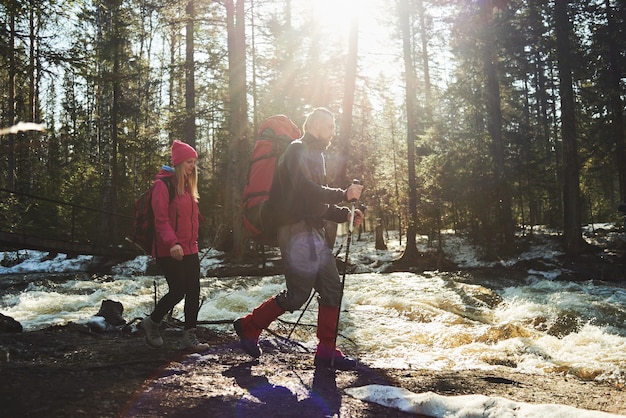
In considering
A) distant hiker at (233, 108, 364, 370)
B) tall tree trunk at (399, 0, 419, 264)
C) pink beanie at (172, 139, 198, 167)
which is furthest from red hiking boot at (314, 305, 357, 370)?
tall tree trunk at (399, 0, 419, 264)

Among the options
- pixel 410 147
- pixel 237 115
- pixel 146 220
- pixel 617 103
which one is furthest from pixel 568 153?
pixel 146 220

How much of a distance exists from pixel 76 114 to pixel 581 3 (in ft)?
109

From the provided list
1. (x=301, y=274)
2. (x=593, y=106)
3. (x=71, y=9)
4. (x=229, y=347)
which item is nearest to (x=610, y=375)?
(x=301, y=274)

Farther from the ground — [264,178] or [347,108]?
[347,108]

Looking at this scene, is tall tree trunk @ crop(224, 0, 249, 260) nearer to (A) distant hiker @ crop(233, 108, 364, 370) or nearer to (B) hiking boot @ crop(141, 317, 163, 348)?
(B) hiking boot @ crop(141, 317, 163, 348)

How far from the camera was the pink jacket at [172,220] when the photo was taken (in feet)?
15.3

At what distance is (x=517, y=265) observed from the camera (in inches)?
672

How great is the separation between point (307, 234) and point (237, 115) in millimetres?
13496

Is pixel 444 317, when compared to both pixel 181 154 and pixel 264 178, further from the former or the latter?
pixel 181 154

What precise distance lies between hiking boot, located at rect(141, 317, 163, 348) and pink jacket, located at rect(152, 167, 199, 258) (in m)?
0.71

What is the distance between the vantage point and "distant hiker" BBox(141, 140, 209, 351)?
476 cm

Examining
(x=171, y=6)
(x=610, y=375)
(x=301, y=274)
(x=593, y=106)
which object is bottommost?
(x=610, y=375)

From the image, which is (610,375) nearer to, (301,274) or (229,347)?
(301,274)

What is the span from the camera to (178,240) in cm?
478
